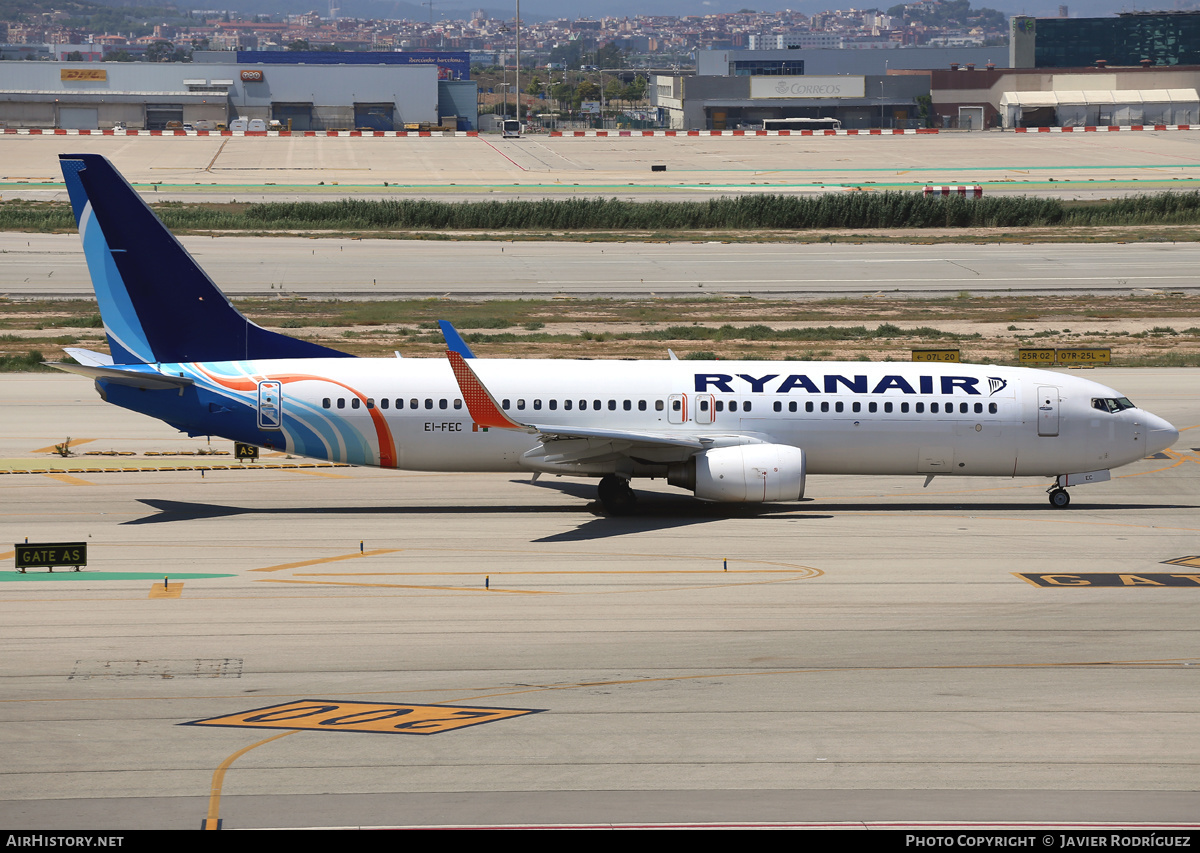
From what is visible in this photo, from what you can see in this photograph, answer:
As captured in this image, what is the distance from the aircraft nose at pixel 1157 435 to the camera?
34281mm

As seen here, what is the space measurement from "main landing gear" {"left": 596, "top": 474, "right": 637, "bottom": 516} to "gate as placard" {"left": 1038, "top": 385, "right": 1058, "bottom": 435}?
11.3 meters

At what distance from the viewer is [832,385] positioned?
33812 millimetres

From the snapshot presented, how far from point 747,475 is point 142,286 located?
663 inches

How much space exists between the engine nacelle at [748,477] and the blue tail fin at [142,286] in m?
12.7

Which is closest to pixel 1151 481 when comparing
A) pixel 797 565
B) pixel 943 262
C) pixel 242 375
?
pixel 797 565

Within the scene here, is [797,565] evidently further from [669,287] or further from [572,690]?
[669,287]

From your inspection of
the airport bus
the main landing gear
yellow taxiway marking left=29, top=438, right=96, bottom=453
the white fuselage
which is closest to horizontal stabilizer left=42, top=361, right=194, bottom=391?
the white fuselage

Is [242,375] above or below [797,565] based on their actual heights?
above

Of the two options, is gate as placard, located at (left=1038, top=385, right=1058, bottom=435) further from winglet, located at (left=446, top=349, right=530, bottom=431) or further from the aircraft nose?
winglet, located at (left=446, top=349, right=530, bottom=431)

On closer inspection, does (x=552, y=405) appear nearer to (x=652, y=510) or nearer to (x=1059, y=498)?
(x=652, y=510)

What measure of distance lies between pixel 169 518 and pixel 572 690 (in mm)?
15657

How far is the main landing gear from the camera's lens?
33375 mm

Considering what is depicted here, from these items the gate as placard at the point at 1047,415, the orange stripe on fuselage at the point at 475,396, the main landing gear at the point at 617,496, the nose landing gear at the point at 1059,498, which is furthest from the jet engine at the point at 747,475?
the nose landing gear at the point at 1059,498

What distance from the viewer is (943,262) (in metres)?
80.6
